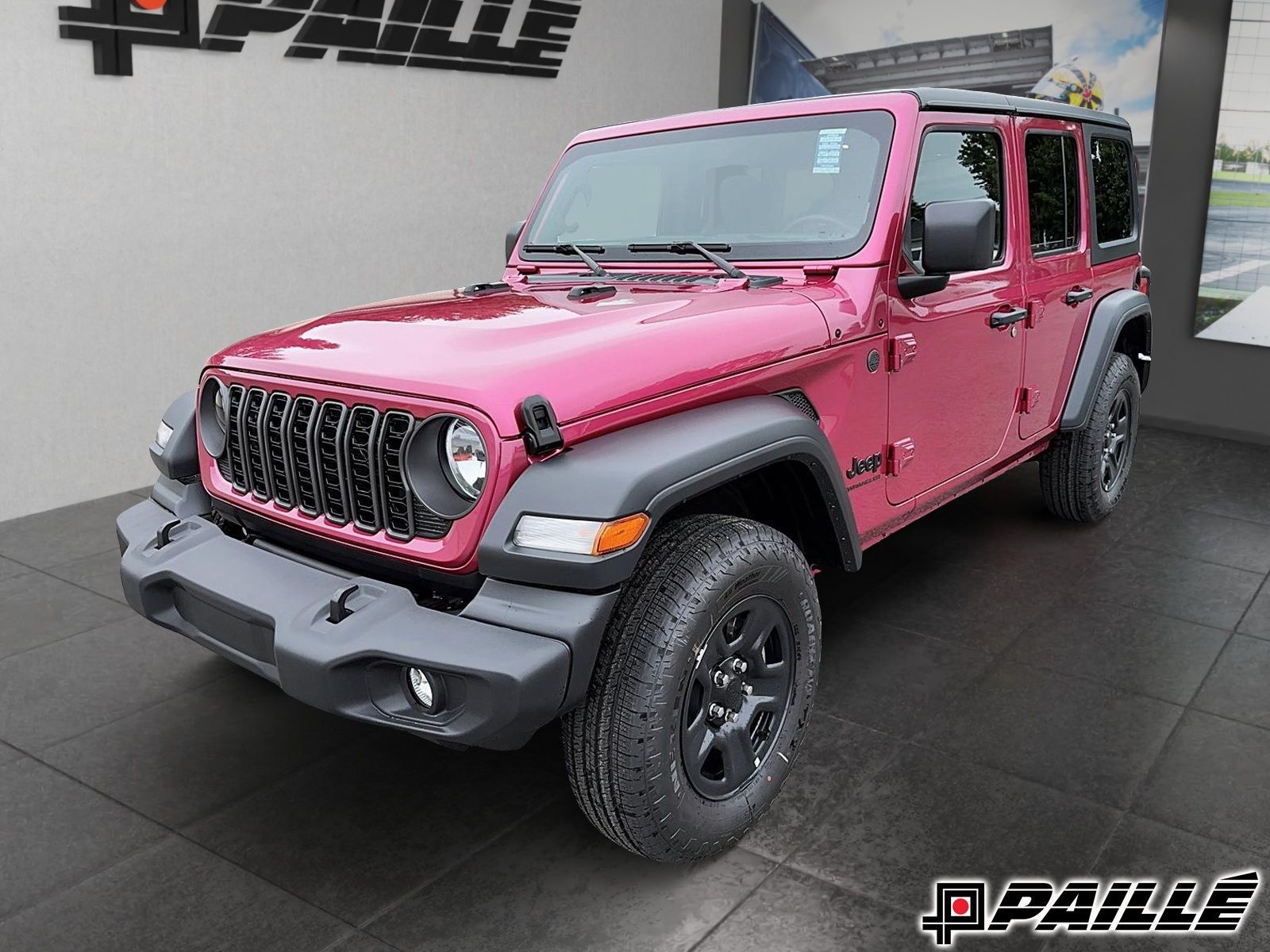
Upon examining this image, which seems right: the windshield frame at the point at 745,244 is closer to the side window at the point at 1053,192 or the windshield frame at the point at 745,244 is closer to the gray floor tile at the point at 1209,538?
the side window at the point at 1053,192

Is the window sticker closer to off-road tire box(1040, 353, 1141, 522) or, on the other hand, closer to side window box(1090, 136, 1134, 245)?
side window box(1090, 136, 1134, 245)

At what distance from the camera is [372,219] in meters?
6.26

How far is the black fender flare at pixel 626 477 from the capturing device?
6.96 ft

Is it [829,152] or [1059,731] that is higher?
[829,152]

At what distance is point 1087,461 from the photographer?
182 inches

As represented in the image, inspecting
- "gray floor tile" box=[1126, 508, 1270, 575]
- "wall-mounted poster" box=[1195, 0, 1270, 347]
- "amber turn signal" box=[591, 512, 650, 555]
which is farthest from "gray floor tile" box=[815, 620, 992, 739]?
"wall-mounted poster" box=[1195, 0, 1270, 347]

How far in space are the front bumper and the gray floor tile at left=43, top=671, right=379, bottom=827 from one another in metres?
0.59

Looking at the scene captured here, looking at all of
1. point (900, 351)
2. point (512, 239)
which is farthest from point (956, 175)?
point (512, 239)

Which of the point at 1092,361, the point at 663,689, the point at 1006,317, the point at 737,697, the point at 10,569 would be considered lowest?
the point at 10,569

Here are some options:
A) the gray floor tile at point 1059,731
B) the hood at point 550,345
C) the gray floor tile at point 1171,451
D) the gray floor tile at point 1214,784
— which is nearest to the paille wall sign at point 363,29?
the hood at point 550,345

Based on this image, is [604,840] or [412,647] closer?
[412,647]

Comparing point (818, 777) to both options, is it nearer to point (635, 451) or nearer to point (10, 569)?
point (635, 451)

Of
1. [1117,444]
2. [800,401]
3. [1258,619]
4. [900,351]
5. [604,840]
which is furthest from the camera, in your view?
[1117,444]

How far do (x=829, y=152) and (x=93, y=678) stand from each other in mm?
2757
